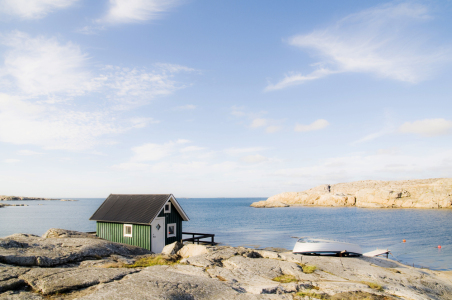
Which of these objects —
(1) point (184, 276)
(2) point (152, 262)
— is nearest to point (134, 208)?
(2) point (152, 262)

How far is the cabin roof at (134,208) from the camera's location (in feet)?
84.1

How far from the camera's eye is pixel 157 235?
2562 centimetres

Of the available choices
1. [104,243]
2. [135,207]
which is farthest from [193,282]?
[135,207]

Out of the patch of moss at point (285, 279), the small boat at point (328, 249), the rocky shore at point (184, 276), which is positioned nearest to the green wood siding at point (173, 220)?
the rocky shore at point (184, 276)

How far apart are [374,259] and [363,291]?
12360mm

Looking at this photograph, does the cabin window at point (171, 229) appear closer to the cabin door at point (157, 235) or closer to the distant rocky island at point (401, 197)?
the cabin door at point (157, 235)

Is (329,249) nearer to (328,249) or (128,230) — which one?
(328,249)

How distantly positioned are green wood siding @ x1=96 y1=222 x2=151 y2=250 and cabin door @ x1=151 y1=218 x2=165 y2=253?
422 millimetres

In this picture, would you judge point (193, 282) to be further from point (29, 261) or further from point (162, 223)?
point (162, 223)

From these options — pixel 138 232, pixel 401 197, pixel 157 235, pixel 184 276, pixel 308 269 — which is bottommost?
pixel 401 197

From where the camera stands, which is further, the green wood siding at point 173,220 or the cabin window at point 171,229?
the cabin window at point 171,229

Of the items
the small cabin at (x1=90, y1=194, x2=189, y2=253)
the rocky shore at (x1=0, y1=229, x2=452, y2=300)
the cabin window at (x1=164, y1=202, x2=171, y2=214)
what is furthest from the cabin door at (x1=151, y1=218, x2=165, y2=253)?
the rocky shore at (x1=0, y1=229, x2=452, y2=300)

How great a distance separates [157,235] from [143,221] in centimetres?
189

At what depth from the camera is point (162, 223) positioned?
2623 centimetres
